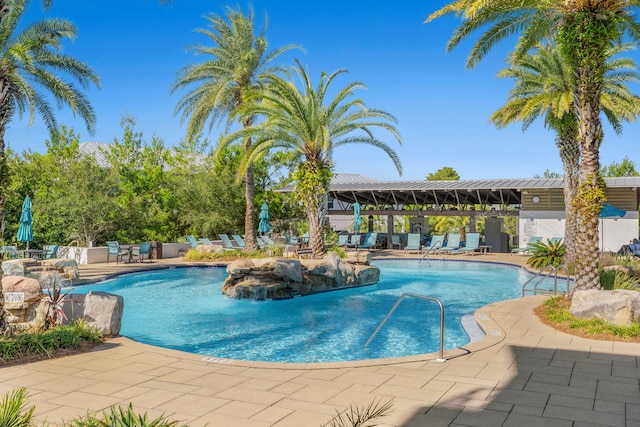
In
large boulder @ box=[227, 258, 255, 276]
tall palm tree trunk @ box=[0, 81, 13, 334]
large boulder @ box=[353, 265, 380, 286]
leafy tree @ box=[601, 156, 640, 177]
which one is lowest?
large boulder @ box=[353, 265, 380, 286]

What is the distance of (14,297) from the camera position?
8.96 meters

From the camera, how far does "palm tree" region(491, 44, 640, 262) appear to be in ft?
54.3

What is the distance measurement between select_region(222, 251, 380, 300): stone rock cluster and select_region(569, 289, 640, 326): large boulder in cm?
734

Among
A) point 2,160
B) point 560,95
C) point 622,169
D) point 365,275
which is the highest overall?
point 622,169

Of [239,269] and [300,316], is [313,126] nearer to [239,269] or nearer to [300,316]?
[239,269]

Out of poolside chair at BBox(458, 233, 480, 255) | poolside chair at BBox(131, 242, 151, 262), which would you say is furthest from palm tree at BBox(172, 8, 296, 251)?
poolside chair at BBox(458, 233, 480, 255)

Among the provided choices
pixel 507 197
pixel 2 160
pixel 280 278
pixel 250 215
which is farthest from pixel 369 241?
pixel 2 160

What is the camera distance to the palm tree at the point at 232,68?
2106cm

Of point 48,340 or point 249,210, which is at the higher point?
point 249,210

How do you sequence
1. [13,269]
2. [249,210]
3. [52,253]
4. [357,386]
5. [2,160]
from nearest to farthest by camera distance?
[357,386], [2,160], [13,269], [52,253], [249,210]

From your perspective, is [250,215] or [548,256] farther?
[250,215]

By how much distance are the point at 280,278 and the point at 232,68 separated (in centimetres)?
1061

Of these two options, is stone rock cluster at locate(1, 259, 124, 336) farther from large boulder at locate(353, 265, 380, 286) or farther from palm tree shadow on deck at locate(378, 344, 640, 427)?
large boulder at locate(353, 265, 380, 286)

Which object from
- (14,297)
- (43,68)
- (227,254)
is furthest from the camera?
(227,254)
